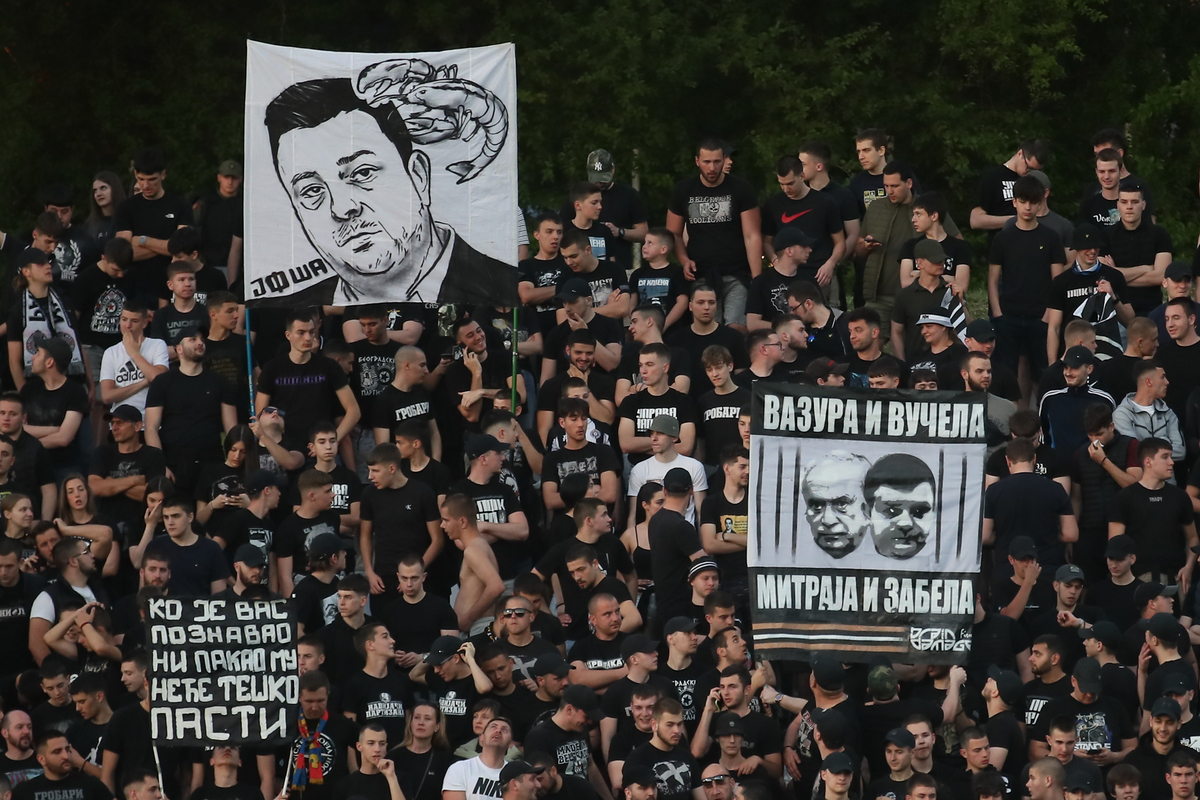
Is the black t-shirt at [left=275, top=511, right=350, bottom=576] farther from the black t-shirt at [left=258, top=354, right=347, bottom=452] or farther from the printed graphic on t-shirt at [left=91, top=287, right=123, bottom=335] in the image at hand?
the printed graphic on t-shirt at [left=91, top=287, right=123, bottom=335]

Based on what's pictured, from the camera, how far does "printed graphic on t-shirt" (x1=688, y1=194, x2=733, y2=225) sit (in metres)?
20.2

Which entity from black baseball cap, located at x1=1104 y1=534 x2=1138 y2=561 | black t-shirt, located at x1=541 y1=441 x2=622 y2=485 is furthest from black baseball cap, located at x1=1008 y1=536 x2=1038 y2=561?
black t-shirt, located at x1=541 y1=441 x2=622 y2=485

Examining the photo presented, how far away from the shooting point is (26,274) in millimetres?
19375

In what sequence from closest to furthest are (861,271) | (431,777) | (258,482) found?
(431,777) < (258,482) < (861,271)

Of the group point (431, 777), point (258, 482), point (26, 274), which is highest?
point (26, 274)

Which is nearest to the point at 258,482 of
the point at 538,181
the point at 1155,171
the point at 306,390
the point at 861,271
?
the point at 306,390

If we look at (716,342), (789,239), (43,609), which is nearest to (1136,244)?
(789,239)

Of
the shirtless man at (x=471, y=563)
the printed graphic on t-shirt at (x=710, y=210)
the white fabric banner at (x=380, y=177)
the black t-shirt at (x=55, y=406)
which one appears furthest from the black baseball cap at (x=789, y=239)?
the black t-shirt at (x=55, y=406)

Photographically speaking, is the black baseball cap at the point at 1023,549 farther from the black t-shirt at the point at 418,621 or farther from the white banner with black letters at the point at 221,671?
the white banner with black letters at the point at 221,671

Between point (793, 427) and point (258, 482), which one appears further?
point (258, 482)

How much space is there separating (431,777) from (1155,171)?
12.6 metres

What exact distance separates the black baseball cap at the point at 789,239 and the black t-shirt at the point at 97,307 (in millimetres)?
5139

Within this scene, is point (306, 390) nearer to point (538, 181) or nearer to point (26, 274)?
point (26, 274)

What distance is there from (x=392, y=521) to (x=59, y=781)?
295cm
